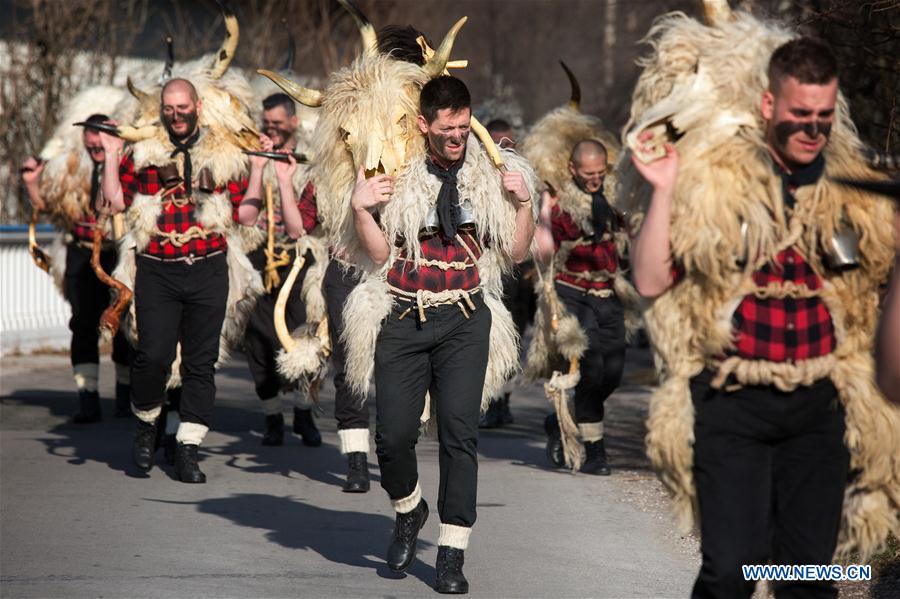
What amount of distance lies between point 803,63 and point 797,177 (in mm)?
393

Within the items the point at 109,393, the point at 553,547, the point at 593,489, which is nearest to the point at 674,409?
the point at 553,547

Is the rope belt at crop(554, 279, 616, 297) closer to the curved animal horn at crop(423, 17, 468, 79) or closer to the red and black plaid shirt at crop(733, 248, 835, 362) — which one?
the curved animal horn at crop(423, 17, 468, 79)

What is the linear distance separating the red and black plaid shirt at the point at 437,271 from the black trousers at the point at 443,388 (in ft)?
0.36

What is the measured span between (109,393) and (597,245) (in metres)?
6.28

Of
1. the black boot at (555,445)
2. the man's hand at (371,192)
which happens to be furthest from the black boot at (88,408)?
the man's hand at (371,192)

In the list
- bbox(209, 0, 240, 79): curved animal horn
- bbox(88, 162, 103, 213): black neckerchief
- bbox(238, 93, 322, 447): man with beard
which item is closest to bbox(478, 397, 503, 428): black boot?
bbox(238, 93, 322, 447): man with beard

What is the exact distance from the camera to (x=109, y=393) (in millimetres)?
13875

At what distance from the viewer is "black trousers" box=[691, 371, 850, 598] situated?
4.43 metres

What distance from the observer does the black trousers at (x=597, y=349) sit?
9.55 meters

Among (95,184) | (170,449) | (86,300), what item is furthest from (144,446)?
(95,184)

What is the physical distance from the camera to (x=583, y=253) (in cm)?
970

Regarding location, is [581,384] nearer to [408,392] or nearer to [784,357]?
[408,392]

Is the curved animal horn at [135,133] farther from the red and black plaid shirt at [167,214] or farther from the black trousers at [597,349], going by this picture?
the black trousers at [597,349]

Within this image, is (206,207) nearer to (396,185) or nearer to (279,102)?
(279,102)
